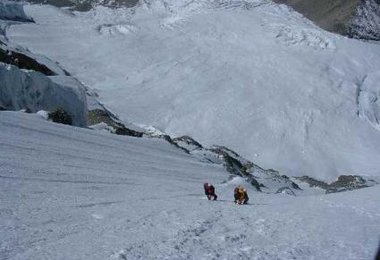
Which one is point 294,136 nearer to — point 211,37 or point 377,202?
point 211,37

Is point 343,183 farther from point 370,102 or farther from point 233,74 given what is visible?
point 233,74

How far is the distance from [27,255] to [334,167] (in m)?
50.5

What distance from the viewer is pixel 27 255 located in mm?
11430

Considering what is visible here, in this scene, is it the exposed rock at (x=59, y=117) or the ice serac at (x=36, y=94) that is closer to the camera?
the exposed rock at (x=59, y=117)

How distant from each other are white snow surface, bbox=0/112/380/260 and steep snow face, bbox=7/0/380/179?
3379 cm

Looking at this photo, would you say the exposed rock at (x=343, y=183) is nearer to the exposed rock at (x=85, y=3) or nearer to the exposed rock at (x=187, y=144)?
the exposed rock at (x=187, y=144)

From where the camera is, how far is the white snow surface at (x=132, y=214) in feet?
42.0

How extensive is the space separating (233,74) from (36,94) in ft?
134

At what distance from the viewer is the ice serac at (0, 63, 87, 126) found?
105 ft

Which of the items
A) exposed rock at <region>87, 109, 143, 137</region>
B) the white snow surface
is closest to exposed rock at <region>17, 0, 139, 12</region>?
exposed rock at <region>87, 109, 143, 137</region>

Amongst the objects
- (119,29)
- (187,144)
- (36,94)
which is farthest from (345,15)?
(36,94)

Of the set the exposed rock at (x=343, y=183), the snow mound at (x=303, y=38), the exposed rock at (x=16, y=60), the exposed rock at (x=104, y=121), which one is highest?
the exposed rock at (x=16, y=60)

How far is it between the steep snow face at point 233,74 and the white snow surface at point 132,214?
33.8 metres

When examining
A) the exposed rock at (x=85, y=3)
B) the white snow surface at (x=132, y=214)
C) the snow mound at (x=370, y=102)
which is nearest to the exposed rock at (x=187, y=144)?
the white snow surface at (x=132, y=214)
